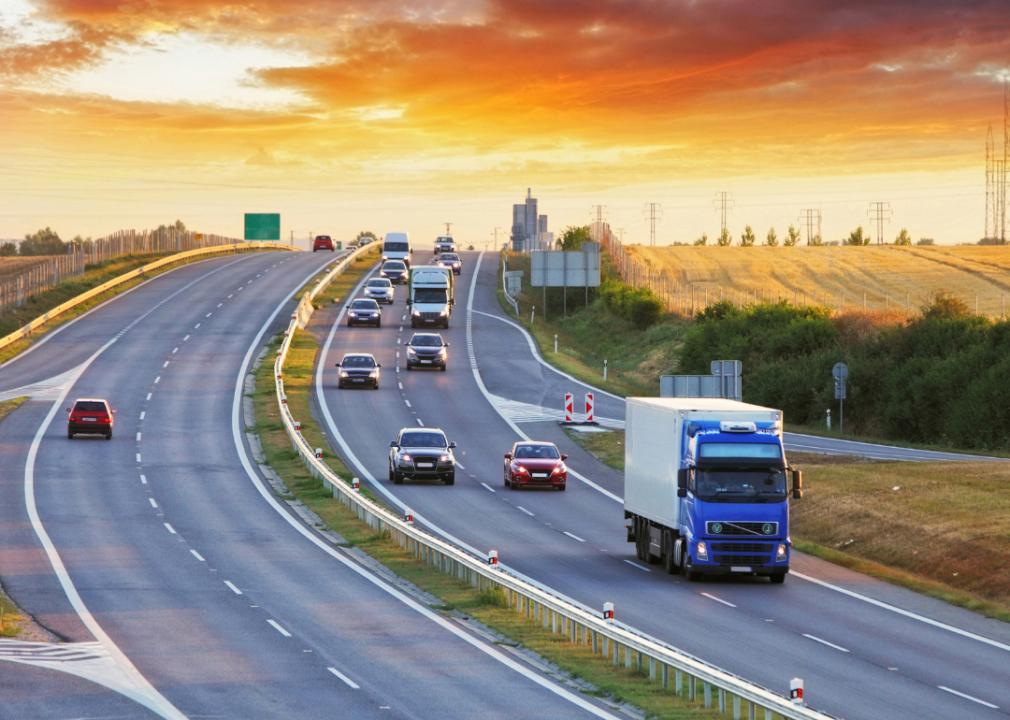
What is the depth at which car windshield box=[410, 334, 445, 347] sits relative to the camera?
63250mm

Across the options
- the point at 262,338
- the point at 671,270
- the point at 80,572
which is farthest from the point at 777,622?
the point at 671,270

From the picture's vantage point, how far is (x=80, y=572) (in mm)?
25375

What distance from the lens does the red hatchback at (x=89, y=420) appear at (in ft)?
150

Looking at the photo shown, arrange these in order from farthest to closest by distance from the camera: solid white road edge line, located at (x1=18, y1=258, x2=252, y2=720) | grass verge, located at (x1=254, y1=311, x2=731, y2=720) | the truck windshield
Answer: the truck windshield < grass verge, located at (x1=254, y1=311, x2=731, y2=720) < solid white road edge line, located at (x1=18, y1=258, x2=252, y2=720)

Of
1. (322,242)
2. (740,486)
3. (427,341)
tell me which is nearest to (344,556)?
(740,486)

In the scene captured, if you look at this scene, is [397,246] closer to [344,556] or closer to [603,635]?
[344,556]

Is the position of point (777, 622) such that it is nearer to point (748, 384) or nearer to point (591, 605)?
point (591, 605)

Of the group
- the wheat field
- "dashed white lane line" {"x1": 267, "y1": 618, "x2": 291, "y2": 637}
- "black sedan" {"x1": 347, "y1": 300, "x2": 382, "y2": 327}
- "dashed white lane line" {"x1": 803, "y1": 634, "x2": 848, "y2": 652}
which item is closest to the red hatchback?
"dashed white lane line" {"x1": 267, "y1": 618, "x2": 291, "y2": 637}

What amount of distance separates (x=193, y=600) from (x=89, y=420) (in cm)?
2515

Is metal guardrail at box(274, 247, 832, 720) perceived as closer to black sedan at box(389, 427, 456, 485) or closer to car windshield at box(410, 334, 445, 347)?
black sedan at box(389, 427, 456, 485)

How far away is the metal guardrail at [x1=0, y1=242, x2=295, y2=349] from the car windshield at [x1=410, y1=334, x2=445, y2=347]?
21.2 m

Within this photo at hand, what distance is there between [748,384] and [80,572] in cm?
4421

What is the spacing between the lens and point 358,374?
57.0 metres

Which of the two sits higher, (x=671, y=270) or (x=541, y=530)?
(x=671, y=270)
